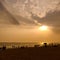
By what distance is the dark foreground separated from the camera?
316 inches

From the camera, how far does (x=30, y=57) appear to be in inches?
320

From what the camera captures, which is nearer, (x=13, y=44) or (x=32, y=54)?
(x=32, y=54)

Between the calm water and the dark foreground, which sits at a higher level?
the calm water

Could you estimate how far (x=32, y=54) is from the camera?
823cm

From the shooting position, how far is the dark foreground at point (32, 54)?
8.04 metres

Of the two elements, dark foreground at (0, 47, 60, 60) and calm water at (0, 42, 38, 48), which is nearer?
dark foreground at (0, 47, 60, 60)

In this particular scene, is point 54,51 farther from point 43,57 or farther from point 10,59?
point 10,59

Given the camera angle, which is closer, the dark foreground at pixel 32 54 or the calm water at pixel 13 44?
the dark foreground at pixel 32 54

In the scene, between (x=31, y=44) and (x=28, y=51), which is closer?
(x=28, y=51)

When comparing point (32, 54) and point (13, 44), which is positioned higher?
point (13, 44)

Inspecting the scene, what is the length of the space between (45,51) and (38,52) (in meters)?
0.25

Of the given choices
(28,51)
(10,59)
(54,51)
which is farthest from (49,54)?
(10,59)

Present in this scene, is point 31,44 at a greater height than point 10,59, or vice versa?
point 31,44

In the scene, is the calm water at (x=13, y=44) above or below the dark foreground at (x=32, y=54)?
above
